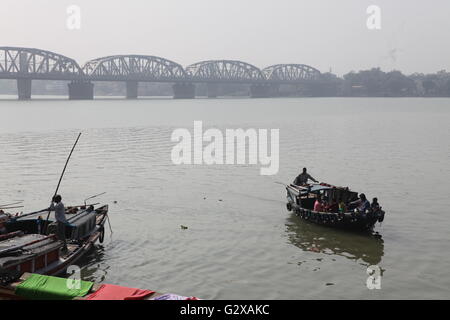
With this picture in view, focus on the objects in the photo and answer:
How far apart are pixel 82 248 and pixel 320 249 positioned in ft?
33.5

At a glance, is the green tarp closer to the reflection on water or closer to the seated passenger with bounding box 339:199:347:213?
the reflection on water

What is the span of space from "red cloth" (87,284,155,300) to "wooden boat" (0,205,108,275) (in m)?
3.49

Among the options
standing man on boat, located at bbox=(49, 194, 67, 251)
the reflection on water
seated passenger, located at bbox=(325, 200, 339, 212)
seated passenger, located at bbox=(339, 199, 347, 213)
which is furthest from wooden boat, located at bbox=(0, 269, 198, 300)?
seated passenger, located at bbox=(325, 200, 339, 212)

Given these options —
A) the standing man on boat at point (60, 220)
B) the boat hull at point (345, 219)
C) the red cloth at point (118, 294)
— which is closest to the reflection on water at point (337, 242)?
the boat hull at point (345, 219)

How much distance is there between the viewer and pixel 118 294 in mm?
14102

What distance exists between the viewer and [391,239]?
24.2 m

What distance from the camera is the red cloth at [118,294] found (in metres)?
13.9

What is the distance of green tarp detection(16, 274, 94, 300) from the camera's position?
47.0 feet

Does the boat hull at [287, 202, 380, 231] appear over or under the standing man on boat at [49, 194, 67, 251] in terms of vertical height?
under

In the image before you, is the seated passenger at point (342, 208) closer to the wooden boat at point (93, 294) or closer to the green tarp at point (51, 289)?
the wooden boat at point (93, 294)

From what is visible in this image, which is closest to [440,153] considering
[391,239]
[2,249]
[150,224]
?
[391,239]

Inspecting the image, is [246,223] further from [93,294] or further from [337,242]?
[93,294]
